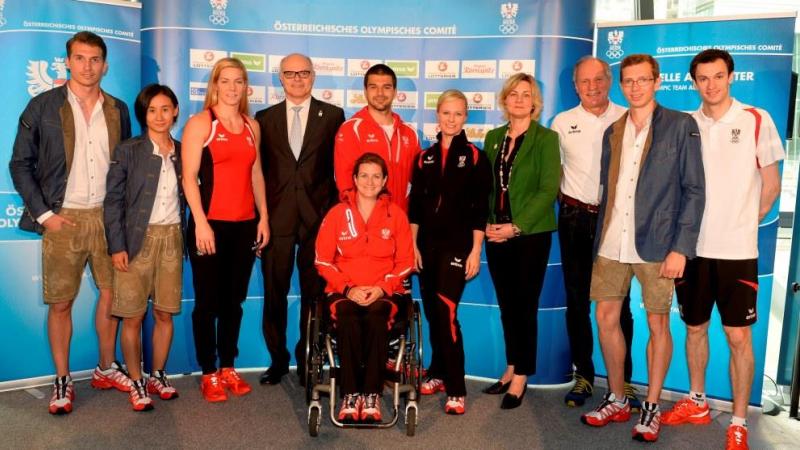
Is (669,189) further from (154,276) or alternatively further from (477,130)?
(154,276)

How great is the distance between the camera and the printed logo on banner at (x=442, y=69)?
4102mm

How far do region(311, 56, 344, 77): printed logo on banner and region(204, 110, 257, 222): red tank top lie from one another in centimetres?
72

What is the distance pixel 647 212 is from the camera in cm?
319

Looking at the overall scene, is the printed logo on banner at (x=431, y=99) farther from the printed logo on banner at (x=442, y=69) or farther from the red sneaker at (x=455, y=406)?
the red sneaker at (x=455, y=406)

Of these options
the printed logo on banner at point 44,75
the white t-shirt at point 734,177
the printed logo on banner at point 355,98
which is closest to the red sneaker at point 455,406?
the white t-shirt at point 734,177

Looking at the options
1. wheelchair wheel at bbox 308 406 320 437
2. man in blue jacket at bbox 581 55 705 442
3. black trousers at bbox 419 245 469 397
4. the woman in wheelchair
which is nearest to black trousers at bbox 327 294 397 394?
the woman in wheelchair

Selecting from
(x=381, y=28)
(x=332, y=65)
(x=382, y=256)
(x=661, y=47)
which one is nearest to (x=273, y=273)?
(x=382, y=256)

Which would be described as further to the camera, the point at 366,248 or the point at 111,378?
the point at 111,378

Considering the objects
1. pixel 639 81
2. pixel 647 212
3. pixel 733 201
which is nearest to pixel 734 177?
pixel 733 201

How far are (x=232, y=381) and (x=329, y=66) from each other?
1927mm

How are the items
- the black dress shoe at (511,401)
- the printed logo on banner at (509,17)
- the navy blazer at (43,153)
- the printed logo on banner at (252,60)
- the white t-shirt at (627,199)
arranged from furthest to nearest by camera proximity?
the printed logo on banner at (252,60), the printed logo on banner at (509,17), the black dress shoe at (511,401), the navy blazer at (43,153), the white t-shirt at (627,199)

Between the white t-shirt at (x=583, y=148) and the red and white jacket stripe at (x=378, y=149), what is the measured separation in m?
0.82

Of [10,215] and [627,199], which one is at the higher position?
[627,199]

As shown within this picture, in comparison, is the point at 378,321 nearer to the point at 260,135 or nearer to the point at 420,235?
the point at 420,235
